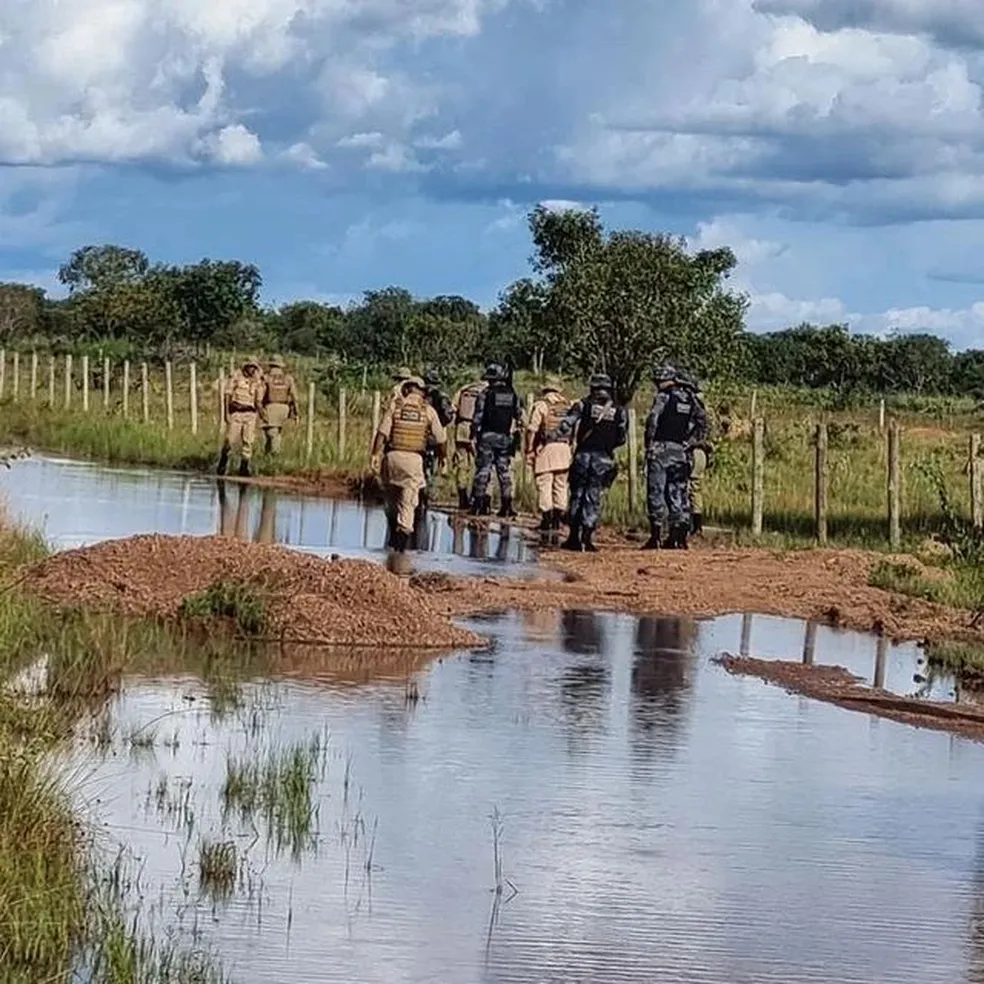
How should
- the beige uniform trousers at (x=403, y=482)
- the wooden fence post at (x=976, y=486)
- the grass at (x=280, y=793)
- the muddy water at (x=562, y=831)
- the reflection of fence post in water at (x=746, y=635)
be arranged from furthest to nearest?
1. the wooden fence post at (x=976, y=486)
2. the beige uniform trousers at (x=403, y=482)
3. the reflection of fence post in water at (x=746, y=635)
4. the grass at (x=280, y=793)
5. the muddy water at (x=562, y=831)

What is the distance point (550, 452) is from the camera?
88.1 ft

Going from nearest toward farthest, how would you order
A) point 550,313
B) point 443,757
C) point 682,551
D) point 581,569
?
point 443,757, point 581,569, point 682,551, point 550,313

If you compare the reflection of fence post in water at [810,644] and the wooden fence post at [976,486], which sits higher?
the wooden fence post at [976,486]

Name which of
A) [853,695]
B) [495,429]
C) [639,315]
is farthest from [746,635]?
[639,315]

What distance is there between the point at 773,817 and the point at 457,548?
13624 mm

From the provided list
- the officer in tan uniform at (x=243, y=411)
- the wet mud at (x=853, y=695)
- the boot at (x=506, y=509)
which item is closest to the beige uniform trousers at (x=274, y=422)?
the officer in tan uniform at (x=243, y=411)

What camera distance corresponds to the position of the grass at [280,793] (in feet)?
33.3

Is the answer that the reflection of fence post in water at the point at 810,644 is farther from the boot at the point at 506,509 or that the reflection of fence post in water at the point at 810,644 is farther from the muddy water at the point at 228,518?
the boot at the point at 506,509

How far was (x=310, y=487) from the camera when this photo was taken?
114ft

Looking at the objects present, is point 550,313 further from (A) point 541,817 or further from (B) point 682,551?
(A) point 541,817

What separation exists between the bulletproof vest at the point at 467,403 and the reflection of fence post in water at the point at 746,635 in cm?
1022

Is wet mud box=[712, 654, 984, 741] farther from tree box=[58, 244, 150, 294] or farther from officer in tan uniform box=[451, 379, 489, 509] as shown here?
tree box=[58, 244, 150, 294]

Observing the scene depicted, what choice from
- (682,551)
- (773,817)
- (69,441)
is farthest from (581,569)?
(69,441)

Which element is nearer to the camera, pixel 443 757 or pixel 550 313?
pixel 443 757
